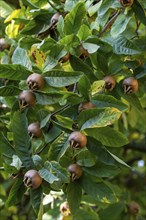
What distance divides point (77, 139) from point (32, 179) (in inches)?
4.9

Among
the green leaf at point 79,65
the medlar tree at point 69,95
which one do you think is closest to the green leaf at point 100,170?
the medlar tree at point 69,95

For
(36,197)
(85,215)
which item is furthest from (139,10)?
(85,215)

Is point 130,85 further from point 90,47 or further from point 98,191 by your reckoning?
point 98,191

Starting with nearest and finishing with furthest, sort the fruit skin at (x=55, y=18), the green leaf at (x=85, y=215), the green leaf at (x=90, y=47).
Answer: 1. the green leaf at (x=90, y=47)
2. the fruit skin at (x=55, y=18)
3. the green leaf at (x=85, y=215)

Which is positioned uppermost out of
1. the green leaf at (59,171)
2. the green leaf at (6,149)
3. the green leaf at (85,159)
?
the green leaf at (59,171)

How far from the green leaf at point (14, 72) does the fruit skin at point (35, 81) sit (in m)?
0.02

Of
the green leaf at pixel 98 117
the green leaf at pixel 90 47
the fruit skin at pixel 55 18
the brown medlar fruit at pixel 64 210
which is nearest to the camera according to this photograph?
the green leaf at pixel 98 117

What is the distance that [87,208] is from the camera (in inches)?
62.6

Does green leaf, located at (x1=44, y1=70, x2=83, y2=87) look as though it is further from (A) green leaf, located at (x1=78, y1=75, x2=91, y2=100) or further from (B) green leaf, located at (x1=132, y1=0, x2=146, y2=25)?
(B) green leaf, located at (x1=132, y1=0, x2=146, y2=25)

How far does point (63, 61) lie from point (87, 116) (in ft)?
0.51

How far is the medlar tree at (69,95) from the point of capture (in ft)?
3.52

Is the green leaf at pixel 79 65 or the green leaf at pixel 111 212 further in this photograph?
the green leaf at pixel 111 212

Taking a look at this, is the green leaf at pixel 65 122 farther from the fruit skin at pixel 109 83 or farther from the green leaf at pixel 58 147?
the fruit skin at pixel 109 83

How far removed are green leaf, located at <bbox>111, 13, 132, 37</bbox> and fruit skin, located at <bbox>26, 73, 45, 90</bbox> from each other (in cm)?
20
